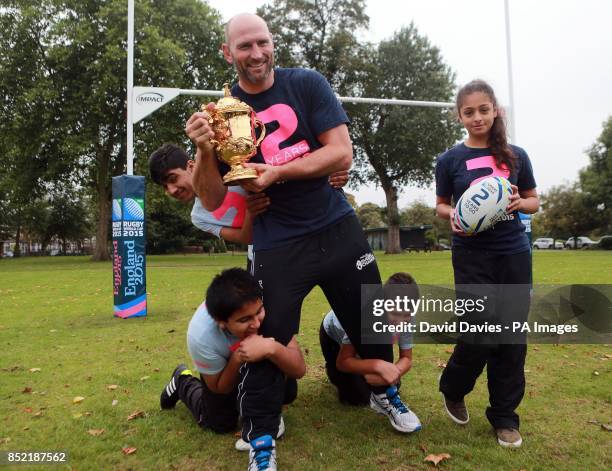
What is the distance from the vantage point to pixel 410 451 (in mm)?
3020

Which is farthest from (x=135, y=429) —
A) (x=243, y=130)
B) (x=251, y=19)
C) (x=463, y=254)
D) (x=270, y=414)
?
(x=251, y=19)

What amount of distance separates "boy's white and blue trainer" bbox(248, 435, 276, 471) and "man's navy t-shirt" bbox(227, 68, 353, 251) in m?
1.02

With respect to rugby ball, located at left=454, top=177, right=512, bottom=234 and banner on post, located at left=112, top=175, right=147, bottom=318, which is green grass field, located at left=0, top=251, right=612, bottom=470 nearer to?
rugby ball, located at left=454, top=177, right=512, bottom=234

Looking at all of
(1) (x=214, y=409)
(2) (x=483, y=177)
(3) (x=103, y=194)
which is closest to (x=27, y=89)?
(3) (x=103, y=194)

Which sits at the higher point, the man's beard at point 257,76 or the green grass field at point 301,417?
the man's beard at point 257,76

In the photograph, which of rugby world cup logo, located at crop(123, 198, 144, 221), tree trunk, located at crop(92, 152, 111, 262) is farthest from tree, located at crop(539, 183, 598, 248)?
rugby world cup logo, located at crop(123, 198, 144, 221)

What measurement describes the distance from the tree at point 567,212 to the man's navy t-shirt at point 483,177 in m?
50.5

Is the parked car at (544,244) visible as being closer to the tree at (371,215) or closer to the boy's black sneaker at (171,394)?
the tree at (371,215)

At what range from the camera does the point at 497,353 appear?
3.21 metres

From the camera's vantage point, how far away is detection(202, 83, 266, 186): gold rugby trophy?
2564 millimetres

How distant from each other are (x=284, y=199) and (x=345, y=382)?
174 cm

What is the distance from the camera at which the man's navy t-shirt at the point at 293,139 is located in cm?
277

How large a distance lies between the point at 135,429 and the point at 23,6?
94.6ft

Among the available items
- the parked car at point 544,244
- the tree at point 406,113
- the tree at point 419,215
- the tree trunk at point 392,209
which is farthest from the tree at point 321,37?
the parked car at point 544,244
